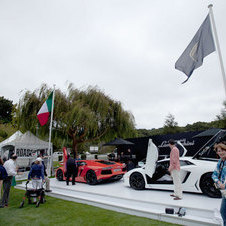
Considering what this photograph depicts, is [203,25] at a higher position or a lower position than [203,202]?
higher

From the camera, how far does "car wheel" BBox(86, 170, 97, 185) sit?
812 centimetres

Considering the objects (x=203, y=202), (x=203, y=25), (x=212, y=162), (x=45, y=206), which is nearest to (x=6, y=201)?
(x=45, y=206)

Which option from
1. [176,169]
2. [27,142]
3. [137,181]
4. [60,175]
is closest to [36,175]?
[137,181]

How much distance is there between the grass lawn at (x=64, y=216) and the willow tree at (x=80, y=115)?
362 inches

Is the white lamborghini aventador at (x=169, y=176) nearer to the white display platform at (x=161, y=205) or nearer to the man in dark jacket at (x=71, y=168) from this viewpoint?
the white display platform at (x=161, y=205)

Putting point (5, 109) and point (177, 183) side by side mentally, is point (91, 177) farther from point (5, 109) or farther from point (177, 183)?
point (5, 109)

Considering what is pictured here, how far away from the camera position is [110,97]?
17.4 m

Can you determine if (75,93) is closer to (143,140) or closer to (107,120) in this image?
(107,120)

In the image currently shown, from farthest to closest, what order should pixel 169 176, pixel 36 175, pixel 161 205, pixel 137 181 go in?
pixel 137 181, pixel 169 176, pixel 36 175, pixel 161 205

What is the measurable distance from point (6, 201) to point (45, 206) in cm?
127

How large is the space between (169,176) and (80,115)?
9308 mm

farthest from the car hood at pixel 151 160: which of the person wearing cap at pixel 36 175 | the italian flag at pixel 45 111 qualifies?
the italian flag at pixel 45 111

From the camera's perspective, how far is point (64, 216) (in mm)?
4660

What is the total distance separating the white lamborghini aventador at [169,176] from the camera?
5406mm
